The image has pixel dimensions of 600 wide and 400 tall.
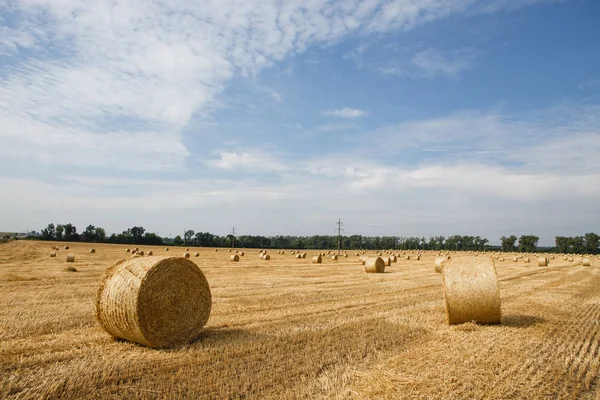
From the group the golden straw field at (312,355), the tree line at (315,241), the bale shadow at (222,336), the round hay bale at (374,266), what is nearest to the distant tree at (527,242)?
the tree line at (315,241)

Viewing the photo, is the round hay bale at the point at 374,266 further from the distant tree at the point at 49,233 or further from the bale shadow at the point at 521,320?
the distant tree at the point at 49,233

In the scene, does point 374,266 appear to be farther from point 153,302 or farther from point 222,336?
point 153,302

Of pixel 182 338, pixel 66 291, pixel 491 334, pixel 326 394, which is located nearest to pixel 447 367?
pixel 326 394

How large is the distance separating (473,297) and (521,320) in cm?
150

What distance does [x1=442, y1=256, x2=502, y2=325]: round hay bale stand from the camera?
354 inches

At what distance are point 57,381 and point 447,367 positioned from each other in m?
5.15

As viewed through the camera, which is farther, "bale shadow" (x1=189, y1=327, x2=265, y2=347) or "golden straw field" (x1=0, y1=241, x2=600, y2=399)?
"bale shadow" (x1=189, y1=327, x2=265, y2=347)

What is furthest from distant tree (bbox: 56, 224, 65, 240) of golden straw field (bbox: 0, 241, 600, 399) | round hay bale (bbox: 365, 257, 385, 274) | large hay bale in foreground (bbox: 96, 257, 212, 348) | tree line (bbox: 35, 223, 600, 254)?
large hay bale in foreground (bbox: 96, 257, 212, 348)

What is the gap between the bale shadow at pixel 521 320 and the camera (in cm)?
903

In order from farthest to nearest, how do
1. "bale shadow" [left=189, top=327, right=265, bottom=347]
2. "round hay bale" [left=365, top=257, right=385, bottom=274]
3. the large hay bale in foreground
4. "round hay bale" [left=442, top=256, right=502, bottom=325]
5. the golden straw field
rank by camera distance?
1. "round hay bale" [left=365, top=257, right=385, bottom=274]
2. "round hay bale" [left=442, top=256, right=502, bottom=325]
3. "bale shadow" [left=189, top=327, right=265, bottom=347]
4. the large hay bale in foreground
5. the golden straw field

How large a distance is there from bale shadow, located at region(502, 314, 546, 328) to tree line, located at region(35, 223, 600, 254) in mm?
81117

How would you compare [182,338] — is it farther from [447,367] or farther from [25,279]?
[25,279]

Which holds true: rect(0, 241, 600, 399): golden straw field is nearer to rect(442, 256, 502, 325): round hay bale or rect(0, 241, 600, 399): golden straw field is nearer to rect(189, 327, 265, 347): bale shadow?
rect(189, 327, 265, 347): bale shadow

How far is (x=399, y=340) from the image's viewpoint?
7.41 m
